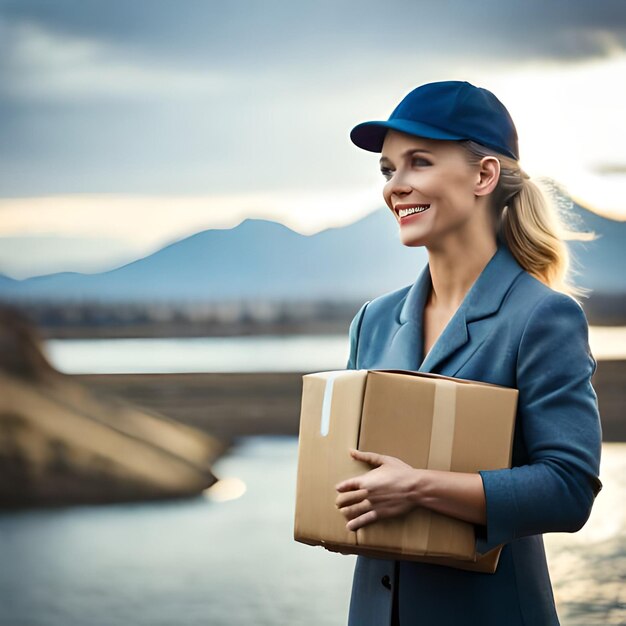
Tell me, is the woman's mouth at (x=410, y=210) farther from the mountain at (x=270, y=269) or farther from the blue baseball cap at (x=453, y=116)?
the mountain at (x=270, y=269)

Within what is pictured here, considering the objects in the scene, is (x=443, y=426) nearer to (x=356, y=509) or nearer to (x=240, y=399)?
(x=356, y=509)

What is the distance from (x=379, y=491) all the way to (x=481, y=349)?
0.20 metres

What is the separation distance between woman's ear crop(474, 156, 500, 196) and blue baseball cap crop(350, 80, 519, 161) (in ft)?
0.07

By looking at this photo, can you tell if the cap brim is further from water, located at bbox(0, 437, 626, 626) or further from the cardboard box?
water, located at bbox(0, 437, 626, 626)

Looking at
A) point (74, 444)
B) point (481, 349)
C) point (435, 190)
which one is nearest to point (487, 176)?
point (435, 190)

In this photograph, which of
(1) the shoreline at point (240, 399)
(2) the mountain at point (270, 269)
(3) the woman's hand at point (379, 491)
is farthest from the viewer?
(1) the shoreline at point (240, 399)

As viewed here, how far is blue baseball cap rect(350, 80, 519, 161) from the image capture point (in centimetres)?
106

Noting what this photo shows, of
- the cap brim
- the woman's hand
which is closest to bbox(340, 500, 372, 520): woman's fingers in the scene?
the woman's hand

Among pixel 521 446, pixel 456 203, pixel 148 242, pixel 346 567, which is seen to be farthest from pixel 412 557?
pixel 148 242

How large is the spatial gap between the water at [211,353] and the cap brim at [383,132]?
257 cm

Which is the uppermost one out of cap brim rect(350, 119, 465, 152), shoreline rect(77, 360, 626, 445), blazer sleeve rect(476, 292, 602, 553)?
shoreline rect(77, 360, 626, 445)

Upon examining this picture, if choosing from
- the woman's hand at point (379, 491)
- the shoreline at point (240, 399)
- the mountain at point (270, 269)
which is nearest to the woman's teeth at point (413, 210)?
the woman's hand at point (379, 491)

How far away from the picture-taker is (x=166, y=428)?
3793mm

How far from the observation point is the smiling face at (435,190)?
3.53 feet
